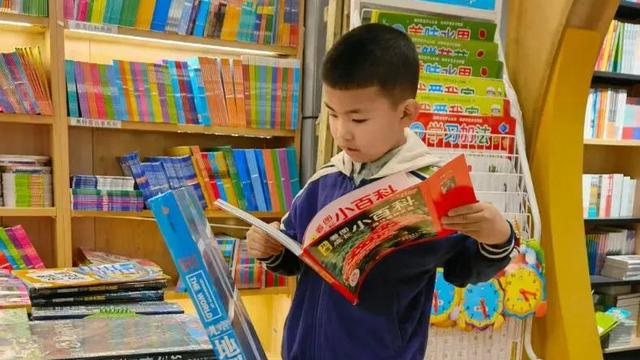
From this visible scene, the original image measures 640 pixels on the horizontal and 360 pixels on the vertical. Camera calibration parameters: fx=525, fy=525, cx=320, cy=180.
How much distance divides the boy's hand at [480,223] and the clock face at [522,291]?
114 centimetres

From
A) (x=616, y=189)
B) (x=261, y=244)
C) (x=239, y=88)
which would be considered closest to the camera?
(x=261, y=244)

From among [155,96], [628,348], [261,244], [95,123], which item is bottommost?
[628,348]

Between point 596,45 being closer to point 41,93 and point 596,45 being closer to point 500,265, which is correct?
point 500,265

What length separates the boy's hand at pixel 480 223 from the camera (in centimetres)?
73

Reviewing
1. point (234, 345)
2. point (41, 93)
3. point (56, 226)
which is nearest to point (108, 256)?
point (56, 226)

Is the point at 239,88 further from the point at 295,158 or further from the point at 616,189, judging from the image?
the point at 616,189

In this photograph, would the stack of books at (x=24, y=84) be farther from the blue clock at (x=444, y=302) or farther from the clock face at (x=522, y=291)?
the clock face at (x=522, y=291)

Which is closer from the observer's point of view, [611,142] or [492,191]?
[492,191]

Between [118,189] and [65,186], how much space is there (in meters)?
0.20

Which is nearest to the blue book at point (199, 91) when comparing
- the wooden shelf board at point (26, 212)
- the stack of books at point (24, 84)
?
the stack of books at point (24, 84)

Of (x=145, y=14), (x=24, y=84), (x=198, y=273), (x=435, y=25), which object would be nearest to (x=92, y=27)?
(x=145, y=14)

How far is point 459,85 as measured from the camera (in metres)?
1.97

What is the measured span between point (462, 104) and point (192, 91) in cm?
112

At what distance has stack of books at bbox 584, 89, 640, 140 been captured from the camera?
285 centimetres
